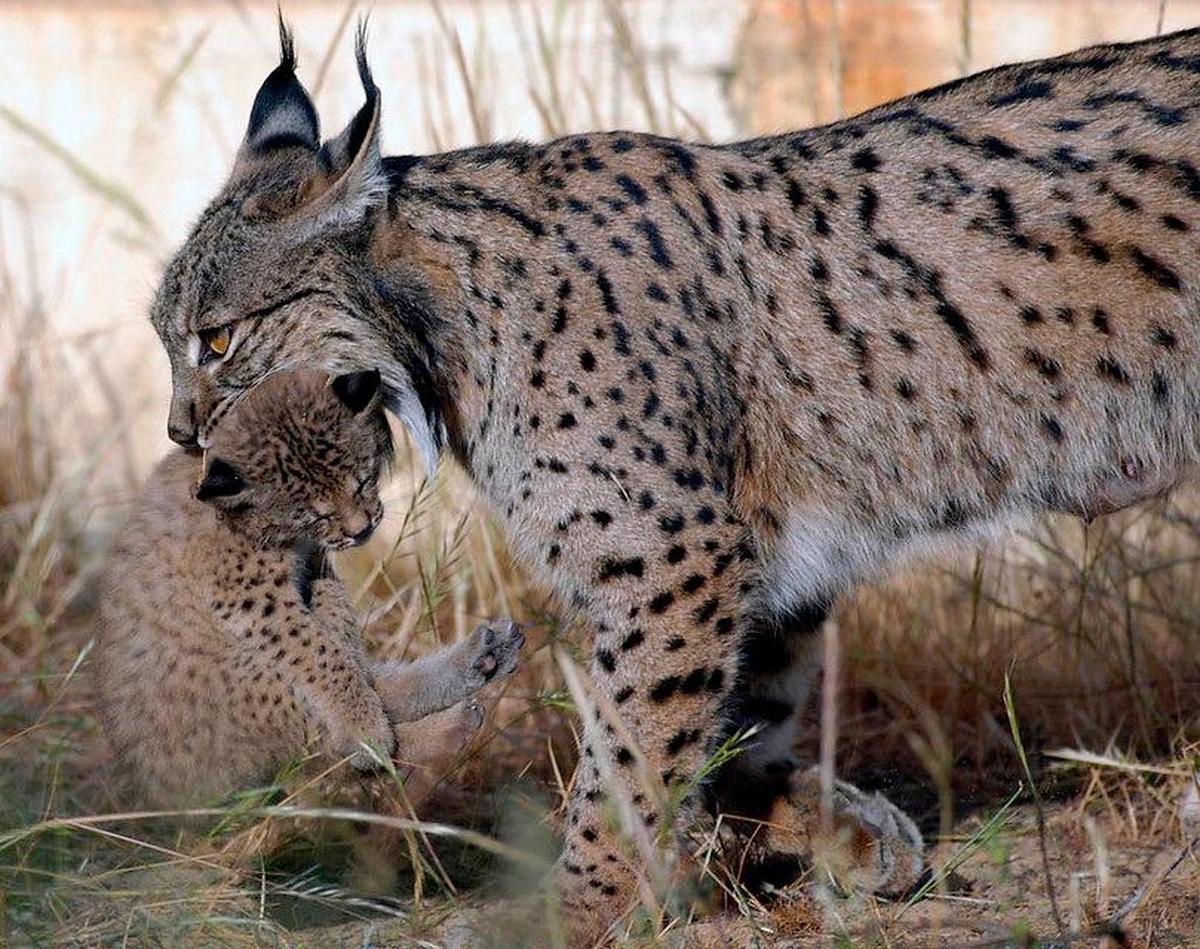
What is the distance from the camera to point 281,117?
4508mm

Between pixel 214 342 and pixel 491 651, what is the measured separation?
98 centimetres

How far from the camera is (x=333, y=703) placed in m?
4.21

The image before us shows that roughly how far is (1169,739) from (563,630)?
1.70 metres

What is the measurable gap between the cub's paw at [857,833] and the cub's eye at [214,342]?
5.74ft

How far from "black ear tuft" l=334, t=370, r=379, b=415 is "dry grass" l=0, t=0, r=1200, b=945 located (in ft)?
1.85

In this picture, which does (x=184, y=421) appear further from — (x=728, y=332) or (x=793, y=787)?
(x=793, y=787)

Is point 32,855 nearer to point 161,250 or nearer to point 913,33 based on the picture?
point 161,250

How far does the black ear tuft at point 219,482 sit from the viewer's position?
4.20m

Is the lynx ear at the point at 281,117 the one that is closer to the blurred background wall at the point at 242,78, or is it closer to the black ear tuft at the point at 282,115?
the black ear tuft at the point at 282,115

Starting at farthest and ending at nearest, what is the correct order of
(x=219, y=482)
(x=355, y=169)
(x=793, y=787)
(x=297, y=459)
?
(x=793, y=787)
(x=297, y=459)
(x=219, y=482)
(x=355, y=169)

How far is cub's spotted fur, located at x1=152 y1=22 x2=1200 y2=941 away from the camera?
13.2ft

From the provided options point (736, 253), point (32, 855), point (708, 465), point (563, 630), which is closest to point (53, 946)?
point (32, 855)

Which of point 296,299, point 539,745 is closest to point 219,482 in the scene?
point 296,299

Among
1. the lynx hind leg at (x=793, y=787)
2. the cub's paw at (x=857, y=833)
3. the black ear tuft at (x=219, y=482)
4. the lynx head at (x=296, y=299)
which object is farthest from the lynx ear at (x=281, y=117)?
the cub's paw at (x=857, y=833)
